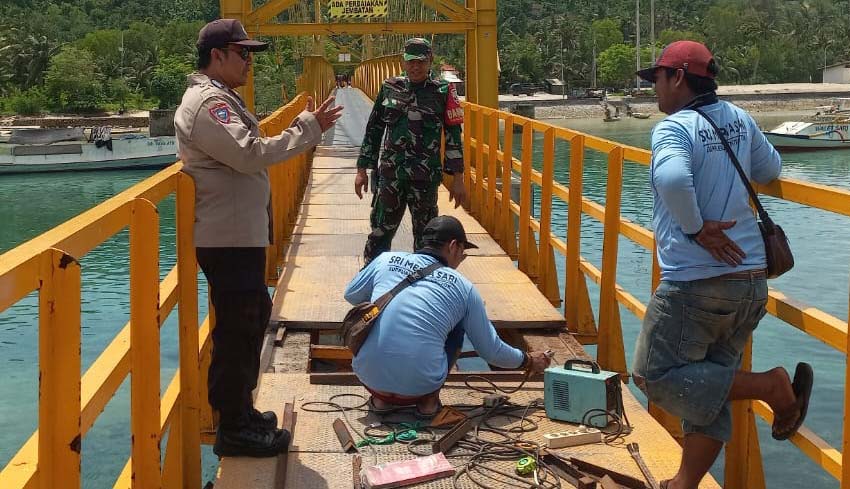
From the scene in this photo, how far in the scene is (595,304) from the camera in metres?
14.4

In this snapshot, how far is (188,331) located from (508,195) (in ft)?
17.7

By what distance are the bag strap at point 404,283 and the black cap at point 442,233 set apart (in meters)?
0.13

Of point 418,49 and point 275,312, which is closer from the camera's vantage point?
Result: point 418,49

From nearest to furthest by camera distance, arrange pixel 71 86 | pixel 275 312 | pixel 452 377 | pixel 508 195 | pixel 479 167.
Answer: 1. pixel 452 377
2. pixel 275 312
3. pixel 508 195
4. pixel 479 167
5. pixel 71 86

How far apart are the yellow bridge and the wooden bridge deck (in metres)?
0.03

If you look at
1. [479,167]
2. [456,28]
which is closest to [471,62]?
[456,28]

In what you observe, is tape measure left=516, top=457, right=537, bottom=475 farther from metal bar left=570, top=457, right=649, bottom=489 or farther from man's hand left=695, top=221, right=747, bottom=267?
man's hand left=695, top=221, right=747, bottom=267

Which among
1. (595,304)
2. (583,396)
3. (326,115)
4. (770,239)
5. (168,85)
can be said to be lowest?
A: (595,304)

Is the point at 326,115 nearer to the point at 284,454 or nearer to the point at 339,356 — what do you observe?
the point at 284,454

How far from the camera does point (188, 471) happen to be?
13.9ft

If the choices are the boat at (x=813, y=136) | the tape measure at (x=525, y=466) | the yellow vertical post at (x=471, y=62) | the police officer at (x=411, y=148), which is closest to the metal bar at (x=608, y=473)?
the tape measure at (x=525, y=466)

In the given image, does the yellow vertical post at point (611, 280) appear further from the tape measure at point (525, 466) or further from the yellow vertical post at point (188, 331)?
the yellow vertical post at point (188, 331)

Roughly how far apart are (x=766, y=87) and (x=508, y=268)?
329 ft

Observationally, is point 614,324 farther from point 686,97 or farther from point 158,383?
point 158,383
